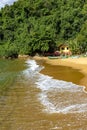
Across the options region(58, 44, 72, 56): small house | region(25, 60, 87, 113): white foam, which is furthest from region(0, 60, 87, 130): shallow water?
region(58, 44, 72, 56): small house

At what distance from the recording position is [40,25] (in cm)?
9644

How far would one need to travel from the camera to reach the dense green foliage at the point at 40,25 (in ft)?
260

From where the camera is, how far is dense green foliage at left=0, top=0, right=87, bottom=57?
79312mm

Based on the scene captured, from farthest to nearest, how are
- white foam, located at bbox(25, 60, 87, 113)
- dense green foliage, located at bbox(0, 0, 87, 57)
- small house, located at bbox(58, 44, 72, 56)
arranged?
small house, located at bbox(58, 44, 72, 56) < dense green foliage, located at bbox(0, 0, 87, 57) < white foam, located at bbox(25, 60, 87, 113)

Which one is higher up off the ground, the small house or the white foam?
the white foam

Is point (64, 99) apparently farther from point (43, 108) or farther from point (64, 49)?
point (64, 49)

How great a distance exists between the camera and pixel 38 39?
7900 cm

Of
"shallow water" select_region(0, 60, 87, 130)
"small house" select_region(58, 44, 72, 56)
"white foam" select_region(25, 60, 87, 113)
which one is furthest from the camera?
"small house" select_region(58, 44, 72, 56)

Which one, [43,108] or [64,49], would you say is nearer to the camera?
[43,108]

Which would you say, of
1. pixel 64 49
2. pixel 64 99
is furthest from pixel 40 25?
pixel 64 99

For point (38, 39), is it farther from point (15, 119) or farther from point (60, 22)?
point (15, 119)

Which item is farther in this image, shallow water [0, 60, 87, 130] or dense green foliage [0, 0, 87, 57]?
dense green foliage [0, 0, 87, 57]

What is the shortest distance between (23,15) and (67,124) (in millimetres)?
94432

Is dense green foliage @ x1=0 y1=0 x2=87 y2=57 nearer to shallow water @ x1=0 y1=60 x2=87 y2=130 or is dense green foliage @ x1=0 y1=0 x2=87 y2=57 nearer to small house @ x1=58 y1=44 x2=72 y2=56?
small house @ x1=58 y1=44 x2=72 y2=56
